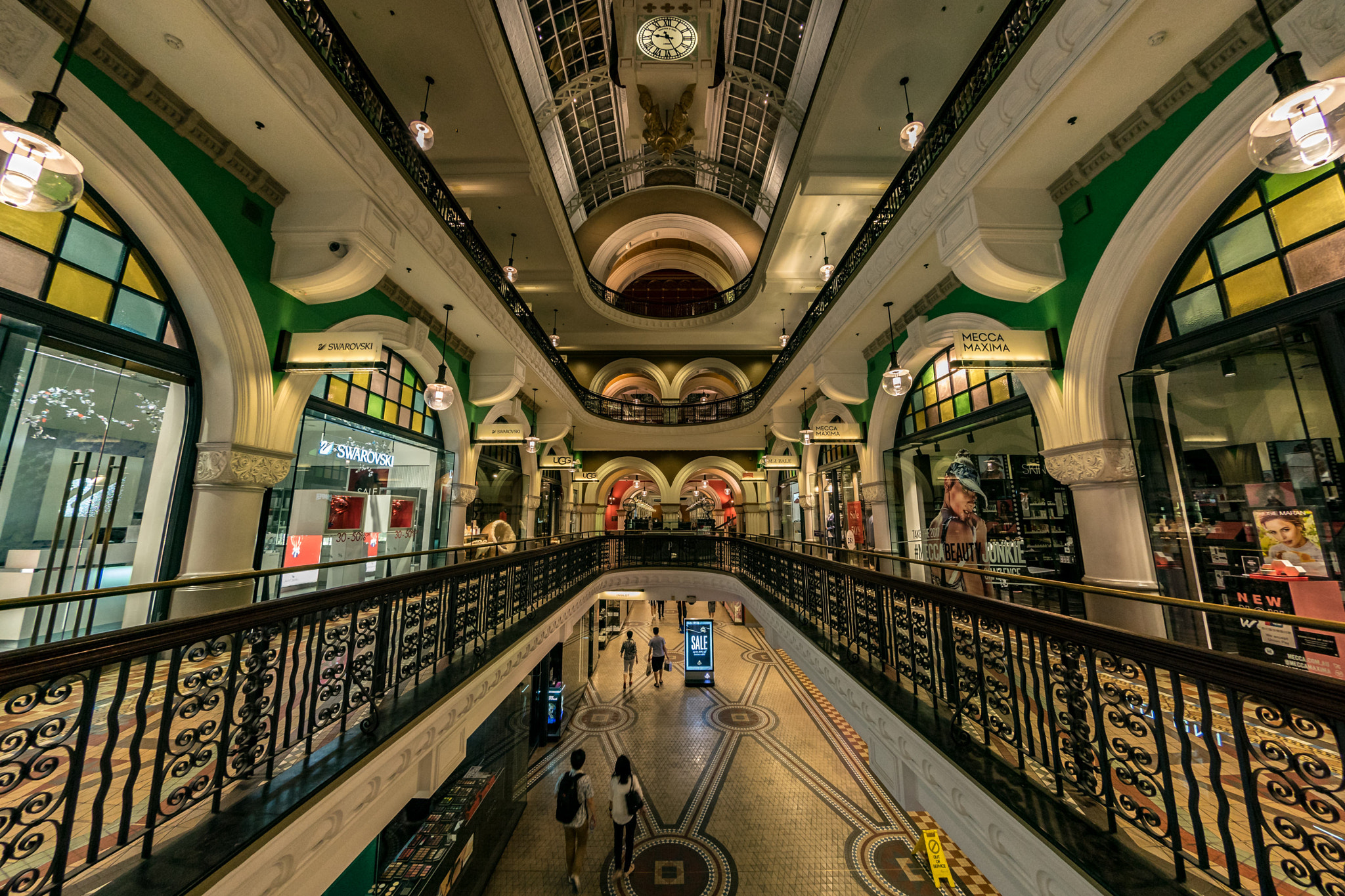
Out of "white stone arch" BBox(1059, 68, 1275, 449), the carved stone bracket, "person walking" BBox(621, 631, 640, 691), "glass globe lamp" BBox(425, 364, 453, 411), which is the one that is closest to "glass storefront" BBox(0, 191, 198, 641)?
"glass globe lamp" BBox(425, 364, 453, 411)

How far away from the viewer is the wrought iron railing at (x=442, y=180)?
3859 millimetres

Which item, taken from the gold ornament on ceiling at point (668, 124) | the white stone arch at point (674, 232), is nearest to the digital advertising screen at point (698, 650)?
the white stone arch at point (674, 232)

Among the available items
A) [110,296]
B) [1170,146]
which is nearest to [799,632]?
[1170,146]

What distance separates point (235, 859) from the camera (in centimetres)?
175

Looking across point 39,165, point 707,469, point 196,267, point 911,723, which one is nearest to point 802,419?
point 707,469

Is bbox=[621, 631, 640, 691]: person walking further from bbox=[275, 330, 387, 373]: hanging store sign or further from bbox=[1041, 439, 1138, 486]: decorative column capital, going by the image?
bbox=[1041, 439, 1138, 486]: decorative column capital

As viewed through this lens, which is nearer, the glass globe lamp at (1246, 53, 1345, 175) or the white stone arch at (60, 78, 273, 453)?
the glass globe lamp at (1246, 53, 1345, 175)

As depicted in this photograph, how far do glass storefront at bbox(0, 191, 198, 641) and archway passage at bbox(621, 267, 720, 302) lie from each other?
15.7m

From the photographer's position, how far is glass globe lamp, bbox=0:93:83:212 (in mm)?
1867

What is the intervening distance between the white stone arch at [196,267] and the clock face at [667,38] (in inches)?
343

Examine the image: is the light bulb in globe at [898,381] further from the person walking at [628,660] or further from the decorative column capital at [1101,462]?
the person walking at [628,660]

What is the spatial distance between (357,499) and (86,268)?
11.6 feet

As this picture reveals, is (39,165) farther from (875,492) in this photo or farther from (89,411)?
(875,492)

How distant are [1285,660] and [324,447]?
327 inches
